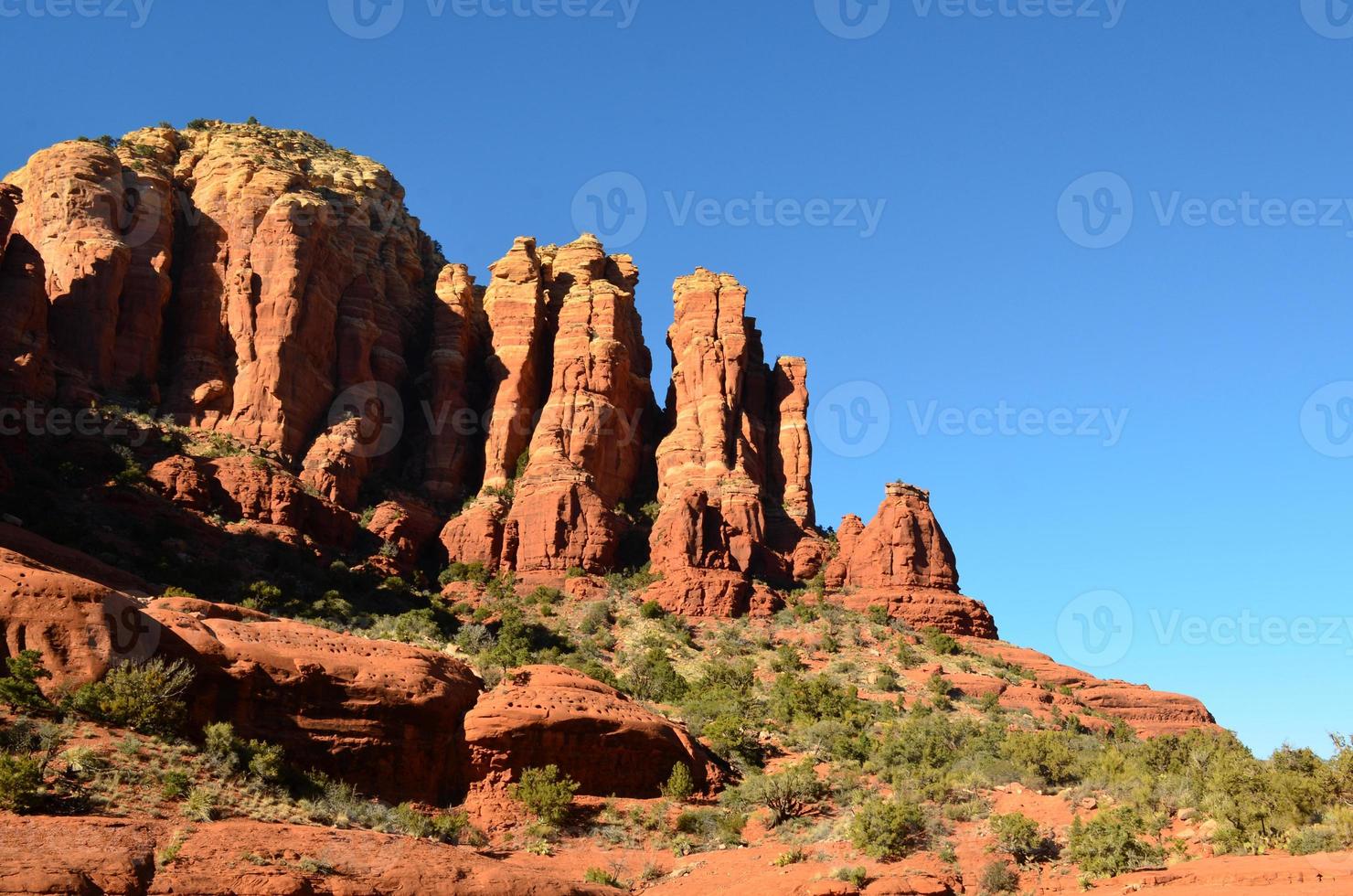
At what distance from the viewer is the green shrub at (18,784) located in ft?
70.1

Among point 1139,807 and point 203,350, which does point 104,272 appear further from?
point 1139,807

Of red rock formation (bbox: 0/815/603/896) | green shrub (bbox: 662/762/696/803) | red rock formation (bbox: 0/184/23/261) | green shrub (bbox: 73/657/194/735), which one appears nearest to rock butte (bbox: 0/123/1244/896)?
red rock formation (bbox: 0/184/23/261)

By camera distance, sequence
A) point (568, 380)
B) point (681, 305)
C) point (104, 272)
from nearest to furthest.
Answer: point (104, 272) → point (568, 380) → point (681, 305)

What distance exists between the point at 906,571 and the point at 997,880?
41.5 m

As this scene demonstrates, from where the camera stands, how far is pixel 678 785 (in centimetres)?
3538

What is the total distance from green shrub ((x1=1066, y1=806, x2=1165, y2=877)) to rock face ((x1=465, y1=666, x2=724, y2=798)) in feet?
39.2

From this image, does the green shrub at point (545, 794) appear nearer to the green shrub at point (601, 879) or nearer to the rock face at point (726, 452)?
the green shrub at point (601, 879)

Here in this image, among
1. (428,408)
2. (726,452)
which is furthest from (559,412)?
(726,452)

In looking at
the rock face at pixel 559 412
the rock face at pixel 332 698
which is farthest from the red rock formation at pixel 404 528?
the rock face at pixel 332 698

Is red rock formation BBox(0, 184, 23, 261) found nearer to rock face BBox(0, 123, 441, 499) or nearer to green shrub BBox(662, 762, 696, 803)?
rock face BBox(0, 123, 441, 499)

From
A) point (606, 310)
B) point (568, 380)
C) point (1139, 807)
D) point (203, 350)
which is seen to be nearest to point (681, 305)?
point (606, 310)

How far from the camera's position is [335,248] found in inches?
3019

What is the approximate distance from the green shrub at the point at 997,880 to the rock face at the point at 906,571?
126 feet

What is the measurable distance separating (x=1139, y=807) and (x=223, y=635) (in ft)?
75.2
